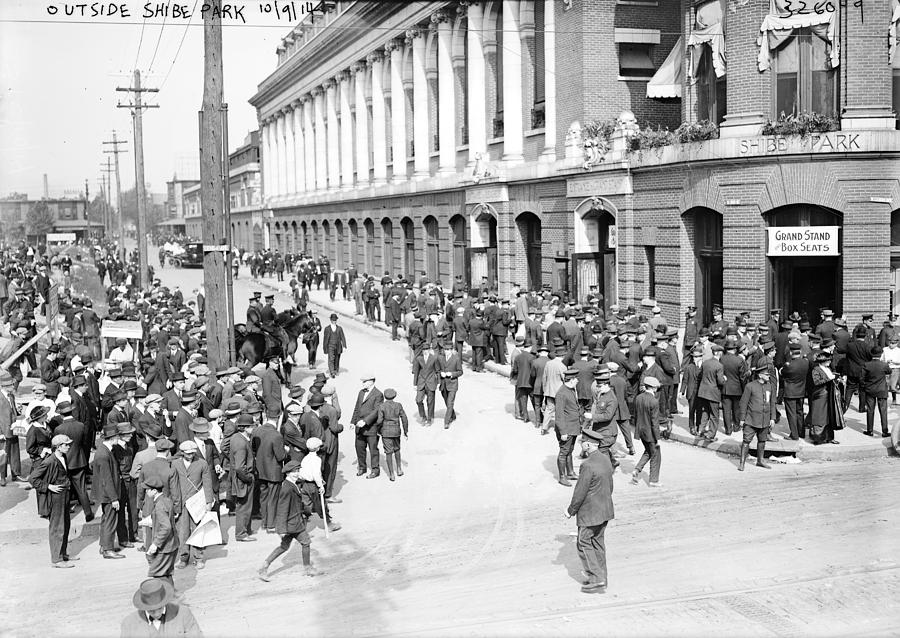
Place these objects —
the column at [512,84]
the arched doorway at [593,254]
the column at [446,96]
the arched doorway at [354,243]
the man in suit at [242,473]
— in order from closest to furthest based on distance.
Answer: the man in suit at [242,473] → the arched doorway at [593,254] → the column at [512,84] → the column at [446,96] → the arched doorway at [354,243]

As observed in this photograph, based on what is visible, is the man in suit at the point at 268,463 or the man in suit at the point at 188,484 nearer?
the man in suit at the point at 188,484

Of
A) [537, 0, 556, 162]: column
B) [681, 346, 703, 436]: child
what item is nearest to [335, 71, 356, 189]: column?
[537, 0, 556, 162]: column

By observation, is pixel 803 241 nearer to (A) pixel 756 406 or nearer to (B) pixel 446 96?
(A) pixel 756 406

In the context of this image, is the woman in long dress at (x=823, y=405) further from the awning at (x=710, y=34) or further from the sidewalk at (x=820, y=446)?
the awning at (x=710, y=34)

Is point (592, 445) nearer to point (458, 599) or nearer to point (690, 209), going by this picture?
point (458, 599)

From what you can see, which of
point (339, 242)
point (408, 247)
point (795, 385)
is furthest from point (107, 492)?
point (339, 242)

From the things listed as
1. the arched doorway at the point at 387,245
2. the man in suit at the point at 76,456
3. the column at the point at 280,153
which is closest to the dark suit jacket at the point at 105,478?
the man in suit at the point at 76,456

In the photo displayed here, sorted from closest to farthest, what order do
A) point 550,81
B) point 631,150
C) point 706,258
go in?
point 706,258, point 631,150, point 550,81

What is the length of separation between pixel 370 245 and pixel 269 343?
34643 mm

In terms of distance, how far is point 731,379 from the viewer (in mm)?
16844

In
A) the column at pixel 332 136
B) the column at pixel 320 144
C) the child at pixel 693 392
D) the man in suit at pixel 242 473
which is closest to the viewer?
the man in suit at pixel 242 473

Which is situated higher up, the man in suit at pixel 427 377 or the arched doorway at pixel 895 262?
the arched doorway at pixel 895 262

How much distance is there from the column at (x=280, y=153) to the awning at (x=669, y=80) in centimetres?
5527

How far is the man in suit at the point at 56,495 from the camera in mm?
11938
